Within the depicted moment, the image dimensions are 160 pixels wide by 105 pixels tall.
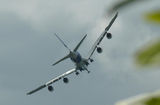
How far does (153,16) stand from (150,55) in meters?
0.34

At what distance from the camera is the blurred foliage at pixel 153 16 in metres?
5.23

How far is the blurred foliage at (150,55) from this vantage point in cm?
511

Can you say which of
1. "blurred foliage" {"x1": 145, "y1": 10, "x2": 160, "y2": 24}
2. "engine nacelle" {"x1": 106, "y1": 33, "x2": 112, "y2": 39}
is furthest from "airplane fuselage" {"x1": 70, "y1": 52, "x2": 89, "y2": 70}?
"blurred foliage" {"x1": 145, "y1": 10, "x2": 160, "y2": 24}

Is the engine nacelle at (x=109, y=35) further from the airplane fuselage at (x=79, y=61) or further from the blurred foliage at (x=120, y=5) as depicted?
the blurred foliage at (x=120, y=5)

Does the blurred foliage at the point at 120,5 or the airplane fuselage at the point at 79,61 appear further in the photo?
the airplane fuselage at the point at 79,61

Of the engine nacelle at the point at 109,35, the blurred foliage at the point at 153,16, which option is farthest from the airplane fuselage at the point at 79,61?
the blurred foliage at the point at 153,16

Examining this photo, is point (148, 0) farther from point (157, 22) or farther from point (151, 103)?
point (151, 103)

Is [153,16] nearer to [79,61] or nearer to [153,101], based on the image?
[153,101]

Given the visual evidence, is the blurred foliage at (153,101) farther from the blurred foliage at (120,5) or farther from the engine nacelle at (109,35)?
the engine nacelle at (109,35)

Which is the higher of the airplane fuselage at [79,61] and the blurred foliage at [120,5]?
the airplane fuselage at [79,61]

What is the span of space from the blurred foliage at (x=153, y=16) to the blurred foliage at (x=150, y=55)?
0.21 meters

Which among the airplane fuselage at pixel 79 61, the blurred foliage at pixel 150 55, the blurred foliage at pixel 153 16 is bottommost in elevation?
the blurred foliage at pixel 150 55

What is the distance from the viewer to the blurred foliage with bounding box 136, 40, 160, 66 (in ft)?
16.8

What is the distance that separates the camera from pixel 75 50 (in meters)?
187
